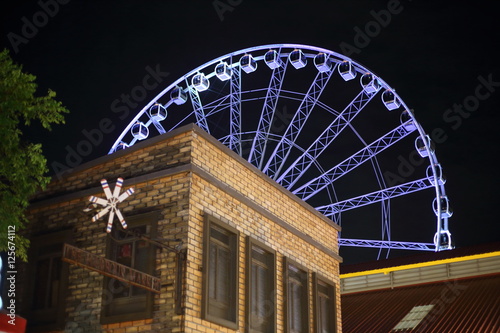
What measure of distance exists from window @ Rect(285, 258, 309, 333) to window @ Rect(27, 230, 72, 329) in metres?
4.78

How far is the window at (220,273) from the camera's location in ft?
42.5

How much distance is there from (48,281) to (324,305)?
266 inches

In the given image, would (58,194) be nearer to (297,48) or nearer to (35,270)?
(35,270)

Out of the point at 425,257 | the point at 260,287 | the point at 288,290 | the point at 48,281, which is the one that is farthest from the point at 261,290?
the point at 425,257

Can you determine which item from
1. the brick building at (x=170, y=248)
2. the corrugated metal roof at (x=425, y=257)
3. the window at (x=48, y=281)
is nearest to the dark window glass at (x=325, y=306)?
the brick building at (x=170, y=248)

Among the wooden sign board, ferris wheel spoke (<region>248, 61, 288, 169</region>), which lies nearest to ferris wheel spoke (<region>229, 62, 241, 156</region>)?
ferris wheel spoke (<region>248, 61, 288, 169</region>)

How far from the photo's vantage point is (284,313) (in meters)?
15.2

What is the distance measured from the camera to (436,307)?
22.0 m

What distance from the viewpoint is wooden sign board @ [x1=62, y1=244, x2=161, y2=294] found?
11.4 metres

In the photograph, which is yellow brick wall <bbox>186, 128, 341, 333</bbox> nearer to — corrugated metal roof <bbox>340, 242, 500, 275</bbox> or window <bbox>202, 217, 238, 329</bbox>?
window <bbox>202, 217, 238, 329</bbox>

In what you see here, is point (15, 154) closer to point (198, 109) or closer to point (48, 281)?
point (48, 281)

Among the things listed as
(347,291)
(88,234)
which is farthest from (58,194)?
(347,291)

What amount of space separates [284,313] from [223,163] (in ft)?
11.8

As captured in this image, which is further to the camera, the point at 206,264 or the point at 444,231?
the point at 444,231
